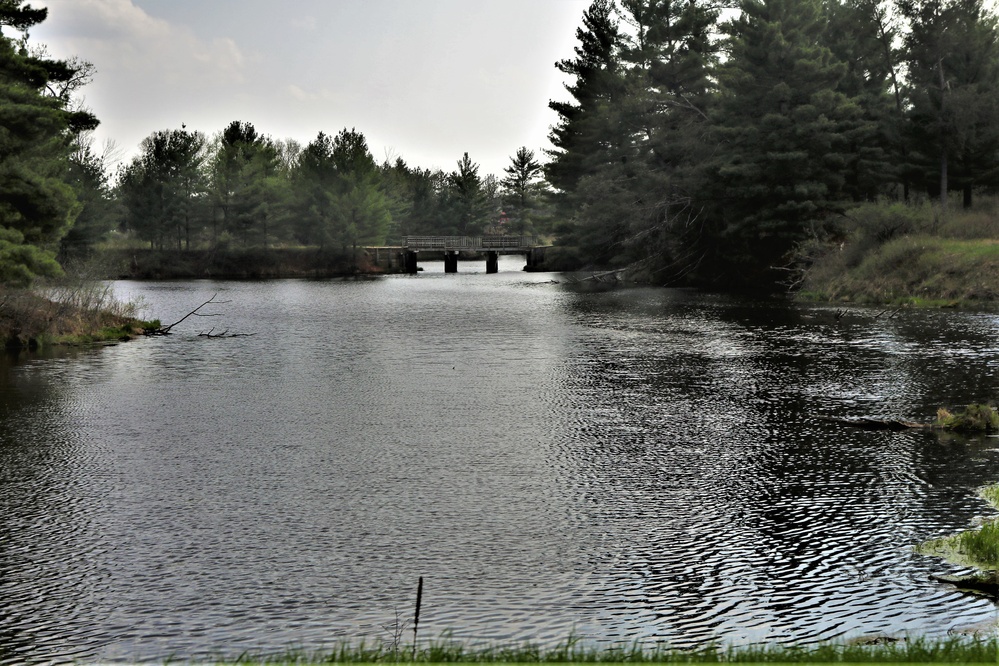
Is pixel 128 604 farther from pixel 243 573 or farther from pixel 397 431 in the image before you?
pixel 397 431

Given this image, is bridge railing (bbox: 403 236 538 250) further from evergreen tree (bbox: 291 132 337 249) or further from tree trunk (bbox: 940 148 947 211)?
tree trunk (bbox: 940 148 947 211)

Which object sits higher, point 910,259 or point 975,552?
point 910,259

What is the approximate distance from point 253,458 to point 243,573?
5.77 metres

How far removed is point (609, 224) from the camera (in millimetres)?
72500

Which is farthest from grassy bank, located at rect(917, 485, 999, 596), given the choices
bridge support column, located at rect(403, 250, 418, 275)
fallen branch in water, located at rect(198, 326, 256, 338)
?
bridge support column, located at rect(403, 250, 418, 275)

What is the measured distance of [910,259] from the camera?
1898 inches

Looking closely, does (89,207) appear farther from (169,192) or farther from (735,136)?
(735,136)

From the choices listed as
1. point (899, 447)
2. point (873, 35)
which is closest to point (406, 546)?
point (899, 447)

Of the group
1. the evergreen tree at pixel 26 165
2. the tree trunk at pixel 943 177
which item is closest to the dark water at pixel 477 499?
the evergreen tree at pixel 26 165

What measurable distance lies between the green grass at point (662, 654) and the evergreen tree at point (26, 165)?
27.4 metres

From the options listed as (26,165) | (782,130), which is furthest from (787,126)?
(26,165)

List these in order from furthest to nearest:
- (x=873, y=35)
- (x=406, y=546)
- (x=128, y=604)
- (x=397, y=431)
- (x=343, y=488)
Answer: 1. (x=873, y=35)
2. (x=397, y=431)
3. (x=343, y=488)
4. (x=406, y=546)
5. (x=128, y=604)

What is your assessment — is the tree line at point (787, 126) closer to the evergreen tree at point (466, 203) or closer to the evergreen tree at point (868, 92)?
the evergreen tree at point (868, 92)

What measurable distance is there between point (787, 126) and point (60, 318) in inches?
1628
